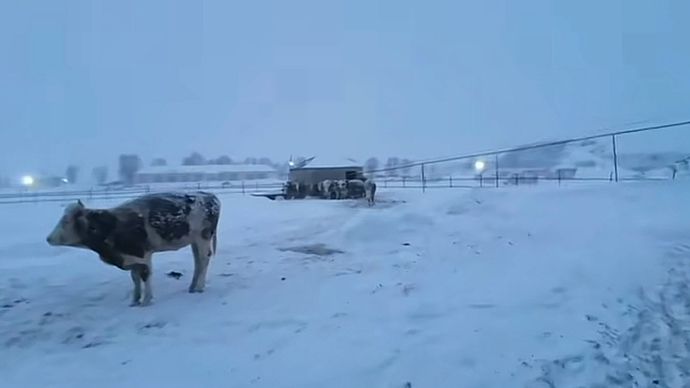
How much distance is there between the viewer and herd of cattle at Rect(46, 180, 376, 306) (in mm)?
7152

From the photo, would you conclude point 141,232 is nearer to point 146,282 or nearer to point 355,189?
point 146,282

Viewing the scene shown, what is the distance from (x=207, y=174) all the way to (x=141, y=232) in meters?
92.1

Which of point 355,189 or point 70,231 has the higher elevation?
point 355,189

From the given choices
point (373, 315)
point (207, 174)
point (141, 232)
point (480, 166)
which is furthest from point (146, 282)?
point (207, 174)

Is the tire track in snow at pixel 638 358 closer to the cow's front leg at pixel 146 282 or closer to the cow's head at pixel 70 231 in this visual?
the cow's front leg at pixel 146 282

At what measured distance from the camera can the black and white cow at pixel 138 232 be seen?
715cm

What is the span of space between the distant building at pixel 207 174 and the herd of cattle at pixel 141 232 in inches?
3292

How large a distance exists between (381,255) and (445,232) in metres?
3.69

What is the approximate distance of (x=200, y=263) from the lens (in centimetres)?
807

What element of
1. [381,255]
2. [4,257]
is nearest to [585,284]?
[381,255]

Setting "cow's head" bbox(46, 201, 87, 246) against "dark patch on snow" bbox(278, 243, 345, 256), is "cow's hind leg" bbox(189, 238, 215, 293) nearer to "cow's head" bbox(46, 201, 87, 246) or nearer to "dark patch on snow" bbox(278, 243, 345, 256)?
"cow's head" bbox(46, 201, 87, 246)

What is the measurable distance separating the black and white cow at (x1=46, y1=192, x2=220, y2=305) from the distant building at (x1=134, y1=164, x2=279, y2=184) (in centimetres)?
8369

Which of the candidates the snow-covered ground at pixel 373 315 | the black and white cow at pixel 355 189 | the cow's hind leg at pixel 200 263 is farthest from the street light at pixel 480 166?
the cow's hind leg at pixel 200 263

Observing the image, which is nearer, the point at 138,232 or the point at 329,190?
the point at 138,232
